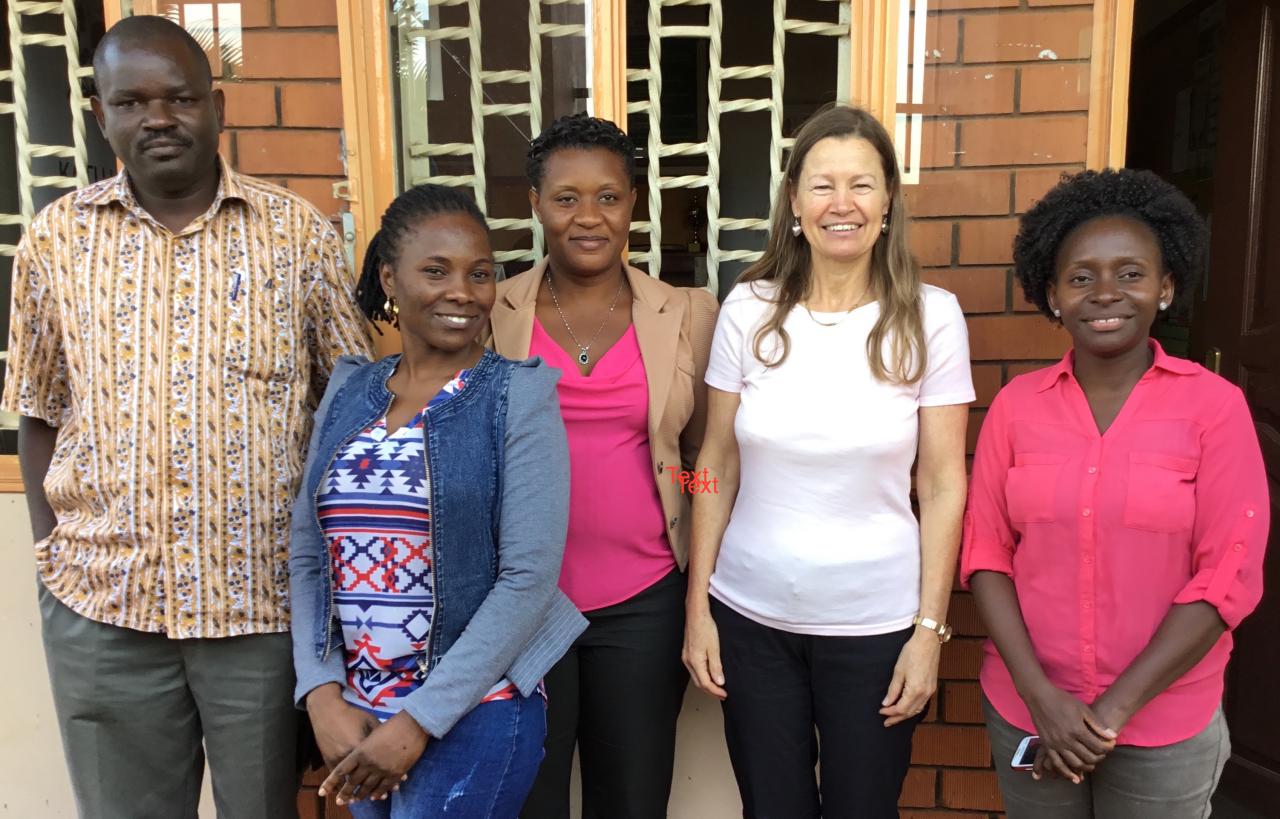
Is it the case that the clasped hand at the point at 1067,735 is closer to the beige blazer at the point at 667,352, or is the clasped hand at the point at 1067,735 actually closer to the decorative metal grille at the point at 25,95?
the beige blazer at the point at 667,352

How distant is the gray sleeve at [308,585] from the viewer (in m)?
1.69

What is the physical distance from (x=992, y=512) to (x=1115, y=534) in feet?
0.80

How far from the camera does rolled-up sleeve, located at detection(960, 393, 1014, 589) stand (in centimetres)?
189

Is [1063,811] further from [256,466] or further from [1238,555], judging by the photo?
[256,466]

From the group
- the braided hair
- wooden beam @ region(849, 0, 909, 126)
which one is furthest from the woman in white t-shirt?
the braided hair

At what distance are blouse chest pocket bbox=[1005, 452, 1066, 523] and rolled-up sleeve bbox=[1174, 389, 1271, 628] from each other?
250 millimetres

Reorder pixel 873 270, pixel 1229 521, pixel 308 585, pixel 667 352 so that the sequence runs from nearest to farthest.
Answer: pixel 1229 521 → pixel 308 585 → pixel 873 270 → pixel 667 352

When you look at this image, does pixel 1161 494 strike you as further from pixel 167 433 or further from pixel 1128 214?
pixel 167 433

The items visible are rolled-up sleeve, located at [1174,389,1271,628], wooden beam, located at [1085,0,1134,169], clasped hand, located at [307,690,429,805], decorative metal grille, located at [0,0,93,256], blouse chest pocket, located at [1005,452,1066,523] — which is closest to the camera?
clasped hand, located at [307,690,429,805]

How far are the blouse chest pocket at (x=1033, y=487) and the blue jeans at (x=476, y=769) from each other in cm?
106

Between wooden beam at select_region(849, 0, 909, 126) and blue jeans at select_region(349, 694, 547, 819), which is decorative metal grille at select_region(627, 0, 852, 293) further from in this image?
blue jeans at select_region(349, 694, 547, 819)

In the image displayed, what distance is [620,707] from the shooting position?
6.79 feet

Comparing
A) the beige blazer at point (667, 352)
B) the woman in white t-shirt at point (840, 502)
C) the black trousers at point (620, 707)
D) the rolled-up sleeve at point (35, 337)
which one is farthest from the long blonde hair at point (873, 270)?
the rolled-up sleeve at point (35, 337)

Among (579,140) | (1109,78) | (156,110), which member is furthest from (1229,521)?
(156,110)
